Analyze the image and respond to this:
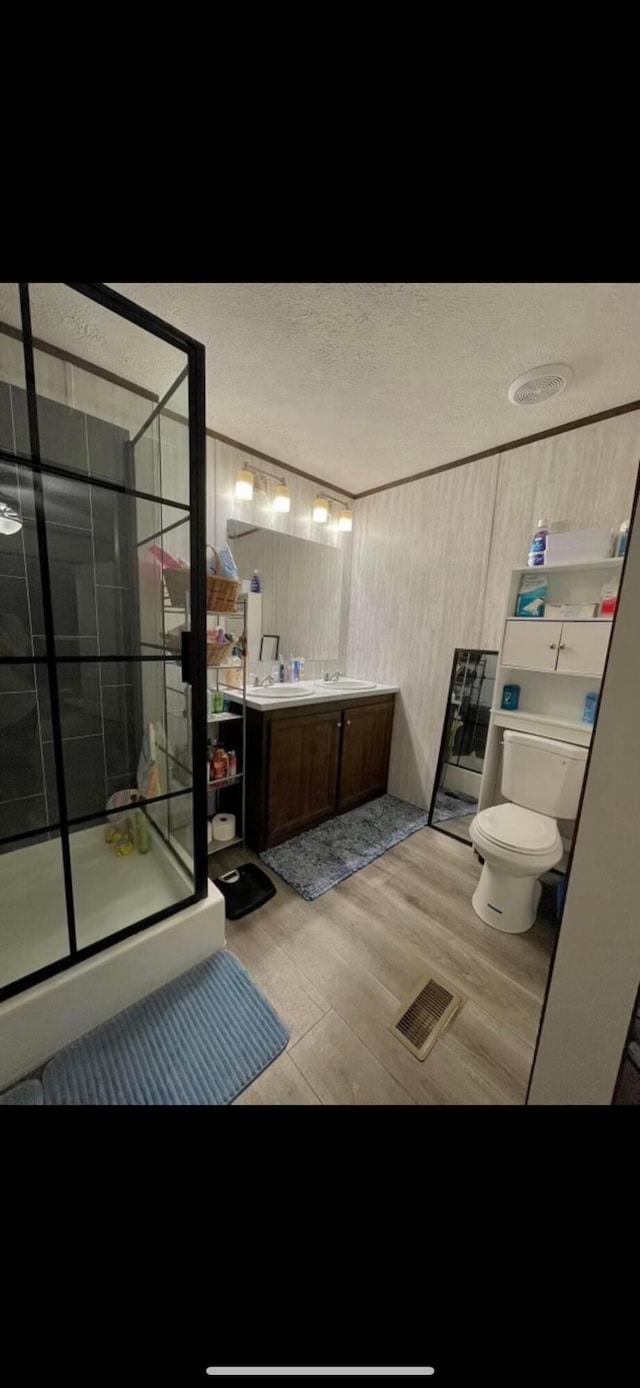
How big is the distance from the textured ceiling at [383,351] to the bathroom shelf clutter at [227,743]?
3.06 ft

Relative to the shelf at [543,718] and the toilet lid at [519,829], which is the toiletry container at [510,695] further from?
the toilet lid at [519,829]

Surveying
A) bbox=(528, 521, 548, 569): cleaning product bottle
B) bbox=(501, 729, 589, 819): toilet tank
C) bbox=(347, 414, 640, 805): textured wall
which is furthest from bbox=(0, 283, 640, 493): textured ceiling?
bbox=(501, 729, 589, 819): toilet tank

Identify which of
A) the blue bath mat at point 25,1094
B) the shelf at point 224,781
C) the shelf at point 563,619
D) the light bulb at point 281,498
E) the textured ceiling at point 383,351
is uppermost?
the textured ceiling at point 383,351

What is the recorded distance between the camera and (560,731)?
1886mm

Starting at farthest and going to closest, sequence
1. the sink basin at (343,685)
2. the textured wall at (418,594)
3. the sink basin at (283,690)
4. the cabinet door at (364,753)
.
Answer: the sink basin at (343,685) < the cabinet door at (364,753) < the textured wall at (418,594) < the sink basin at (283,690)

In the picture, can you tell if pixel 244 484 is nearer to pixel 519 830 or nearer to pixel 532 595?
pixel 532 595

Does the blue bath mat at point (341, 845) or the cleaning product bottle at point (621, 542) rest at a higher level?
the cleaning product bottle at point (621, 542)

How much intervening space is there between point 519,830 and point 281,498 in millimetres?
2182

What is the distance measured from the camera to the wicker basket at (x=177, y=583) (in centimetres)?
131

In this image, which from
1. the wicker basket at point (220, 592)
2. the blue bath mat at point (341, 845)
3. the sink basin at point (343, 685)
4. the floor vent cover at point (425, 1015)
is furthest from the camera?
the sink basin at point (343, 685)

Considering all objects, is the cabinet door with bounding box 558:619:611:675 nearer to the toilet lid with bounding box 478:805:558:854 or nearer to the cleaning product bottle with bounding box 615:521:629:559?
the cleaning product bottle with bounding box 615:521:629:559

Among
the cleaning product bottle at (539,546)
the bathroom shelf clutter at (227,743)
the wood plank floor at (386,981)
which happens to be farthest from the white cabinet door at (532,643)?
the bathroom shelf clutter at (227,743)
